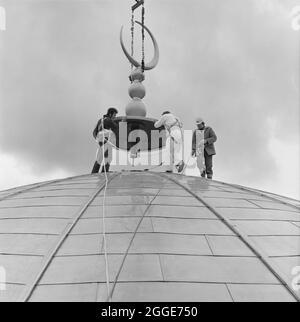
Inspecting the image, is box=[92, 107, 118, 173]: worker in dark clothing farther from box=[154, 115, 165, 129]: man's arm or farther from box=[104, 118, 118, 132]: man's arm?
box=[154, 115, 165, 129]: man's arm

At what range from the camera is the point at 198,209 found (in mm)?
8281

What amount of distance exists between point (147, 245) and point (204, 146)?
6.32 meters

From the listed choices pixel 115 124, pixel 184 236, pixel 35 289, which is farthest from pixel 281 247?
pixel 115 124

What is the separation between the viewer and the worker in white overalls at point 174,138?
12.4 metres

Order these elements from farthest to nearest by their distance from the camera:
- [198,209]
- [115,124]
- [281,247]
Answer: [115,124], [198,209], [281,247]

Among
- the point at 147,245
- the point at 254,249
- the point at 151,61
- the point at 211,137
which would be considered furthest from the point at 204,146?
the point at 147,245

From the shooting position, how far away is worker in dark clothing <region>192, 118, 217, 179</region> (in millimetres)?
12500

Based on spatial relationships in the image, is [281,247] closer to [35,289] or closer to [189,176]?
[35,289]

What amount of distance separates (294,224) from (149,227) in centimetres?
270

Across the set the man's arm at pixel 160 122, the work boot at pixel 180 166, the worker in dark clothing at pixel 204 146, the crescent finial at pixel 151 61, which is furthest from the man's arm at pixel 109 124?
the crescent finial at pixel 151 61

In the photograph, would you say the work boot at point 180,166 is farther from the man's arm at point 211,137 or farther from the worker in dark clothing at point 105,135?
the worker in dark clothing at point 105,135

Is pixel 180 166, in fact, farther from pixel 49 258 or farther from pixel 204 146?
pixel 49 258

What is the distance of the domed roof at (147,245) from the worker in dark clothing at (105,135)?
292 centimetres

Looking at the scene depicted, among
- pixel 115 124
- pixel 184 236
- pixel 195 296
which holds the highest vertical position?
pixel 115 124
